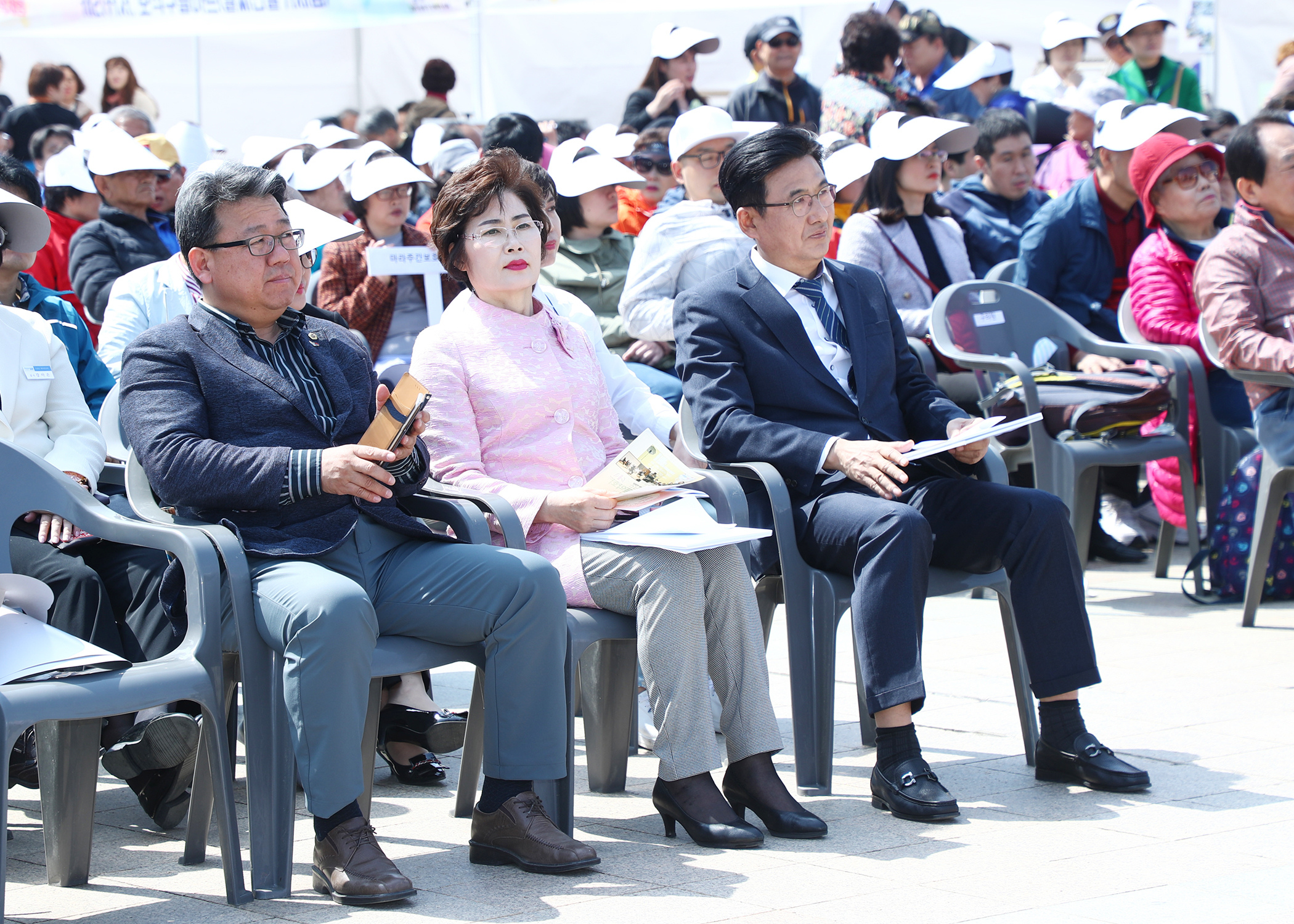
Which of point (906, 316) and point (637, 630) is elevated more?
point (906, 316)

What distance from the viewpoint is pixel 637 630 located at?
3502 mm

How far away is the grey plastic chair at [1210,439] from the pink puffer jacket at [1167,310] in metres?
0.06

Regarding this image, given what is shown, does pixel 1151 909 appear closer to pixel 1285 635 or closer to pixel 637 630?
pixel 637 630

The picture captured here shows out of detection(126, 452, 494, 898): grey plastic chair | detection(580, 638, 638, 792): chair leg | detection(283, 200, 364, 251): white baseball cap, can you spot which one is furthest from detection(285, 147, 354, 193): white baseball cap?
detection(126, 452, 494, 898): grey plastic chair

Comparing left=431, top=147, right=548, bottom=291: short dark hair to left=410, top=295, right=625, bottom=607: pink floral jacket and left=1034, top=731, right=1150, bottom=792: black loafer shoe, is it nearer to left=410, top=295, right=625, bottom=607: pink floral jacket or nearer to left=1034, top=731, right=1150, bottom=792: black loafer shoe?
left=410, top=295, right=625, bottom=607: pink floral jacket

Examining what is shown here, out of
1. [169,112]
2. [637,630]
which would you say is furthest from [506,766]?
[169,112]

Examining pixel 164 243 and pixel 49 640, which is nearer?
pixel 49 640

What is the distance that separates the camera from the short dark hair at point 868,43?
8.56 meters

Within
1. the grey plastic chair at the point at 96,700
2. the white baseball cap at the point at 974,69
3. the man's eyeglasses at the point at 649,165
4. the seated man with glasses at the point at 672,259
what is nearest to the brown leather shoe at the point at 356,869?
the grey plastic chair at the point at 96,700

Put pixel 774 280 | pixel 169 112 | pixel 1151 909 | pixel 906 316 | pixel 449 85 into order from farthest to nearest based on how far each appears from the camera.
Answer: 1. pixel 169 112
2. pixel 449 85
3. pixel 906 316
4. pixel 774 280
5. pixel 1151 909

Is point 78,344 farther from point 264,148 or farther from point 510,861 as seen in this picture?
point 264,148

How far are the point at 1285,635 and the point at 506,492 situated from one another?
3139 millimetres

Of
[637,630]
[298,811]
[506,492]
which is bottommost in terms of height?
[298,811]

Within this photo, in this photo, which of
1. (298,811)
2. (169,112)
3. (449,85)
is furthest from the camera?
(169,112)
